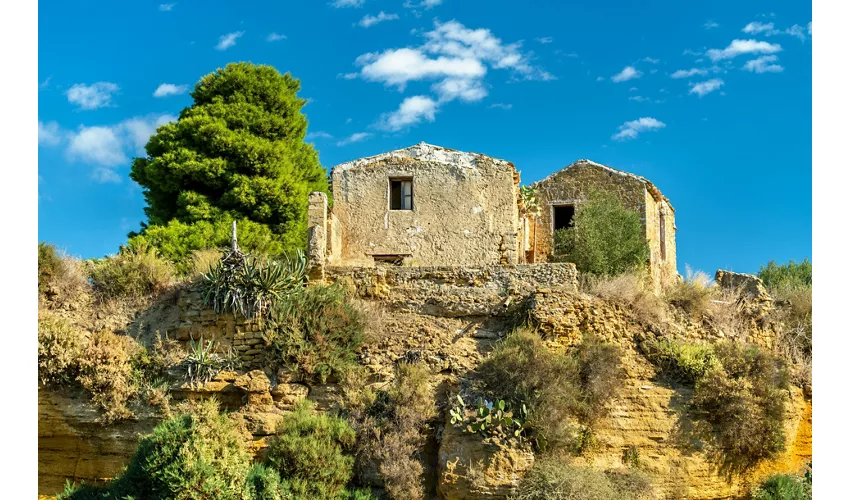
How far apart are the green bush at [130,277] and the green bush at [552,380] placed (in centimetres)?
681

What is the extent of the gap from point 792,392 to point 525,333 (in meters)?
5.18

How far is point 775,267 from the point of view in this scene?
90.6ft

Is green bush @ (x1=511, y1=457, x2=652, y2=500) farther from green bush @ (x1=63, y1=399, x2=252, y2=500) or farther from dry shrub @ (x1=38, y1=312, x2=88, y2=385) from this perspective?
dry shrub @ (x1=38, y1=312, x2=88, y2=385)

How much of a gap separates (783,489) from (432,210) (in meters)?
10.00

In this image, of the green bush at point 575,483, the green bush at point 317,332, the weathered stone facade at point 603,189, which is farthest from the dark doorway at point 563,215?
the green bush at point 575,483

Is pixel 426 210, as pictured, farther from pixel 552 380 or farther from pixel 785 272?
pixel 785 272

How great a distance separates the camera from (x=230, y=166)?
24344 mm

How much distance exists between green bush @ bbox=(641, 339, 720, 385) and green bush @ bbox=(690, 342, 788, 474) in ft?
0.59

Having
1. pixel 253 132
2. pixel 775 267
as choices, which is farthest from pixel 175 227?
pixel 775 267

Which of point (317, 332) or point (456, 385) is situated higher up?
point (317, 332)

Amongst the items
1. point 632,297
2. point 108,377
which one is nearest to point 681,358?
point 632,297

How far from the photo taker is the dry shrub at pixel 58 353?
15719mm

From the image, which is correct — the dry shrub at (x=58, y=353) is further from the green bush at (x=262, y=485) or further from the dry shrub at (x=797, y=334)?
the dry shrub at (x=797, y=334)

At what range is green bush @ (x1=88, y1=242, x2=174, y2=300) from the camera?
17750mm
